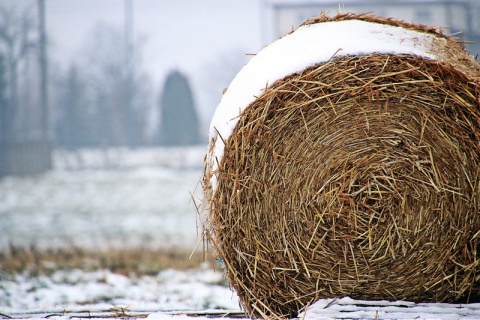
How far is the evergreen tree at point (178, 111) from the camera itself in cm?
2334

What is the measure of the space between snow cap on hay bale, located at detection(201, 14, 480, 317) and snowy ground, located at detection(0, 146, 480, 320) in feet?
0.68

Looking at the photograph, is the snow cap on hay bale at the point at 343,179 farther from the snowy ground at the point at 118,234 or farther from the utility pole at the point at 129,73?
the utility pole at the point at 129,73

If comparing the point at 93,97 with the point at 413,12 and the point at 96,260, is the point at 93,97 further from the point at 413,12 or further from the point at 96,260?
the point at 96,260

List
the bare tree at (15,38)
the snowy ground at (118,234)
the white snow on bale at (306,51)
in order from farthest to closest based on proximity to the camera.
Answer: the bare tree at (15,38), the snowy ground at (118,234), the white snow on bale at (306,51)

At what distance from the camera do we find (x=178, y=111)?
2347cm

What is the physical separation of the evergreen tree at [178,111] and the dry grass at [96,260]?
50.7 ft

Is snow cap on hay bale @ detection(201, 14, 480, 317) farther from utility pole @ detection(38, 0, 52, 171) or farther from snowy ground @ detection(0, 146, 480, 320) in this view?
utility pole @ detection(38, 0, 52, 171)

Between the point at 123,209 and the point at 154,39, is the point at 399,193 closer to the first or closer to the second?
the point at 123,209

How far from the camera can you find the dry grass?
22.2ft

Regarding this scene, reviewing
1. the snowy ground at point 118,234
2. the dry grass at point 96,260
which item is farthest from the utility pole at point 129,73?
the dry grass at point 96,260

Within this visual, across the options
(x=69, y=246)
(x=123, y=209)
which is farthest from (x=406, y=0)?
(x=69, y=246)

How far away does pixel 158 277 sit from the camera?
6.45 m

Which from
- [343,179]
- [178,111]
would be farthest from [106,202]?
[343,179]

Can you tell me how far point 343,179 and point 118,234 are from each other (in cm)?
689
